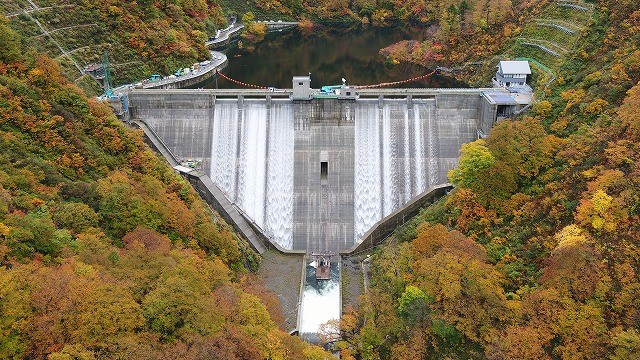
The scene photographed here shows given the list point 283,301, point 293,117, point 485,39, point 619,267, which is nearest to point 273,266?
point 283,301

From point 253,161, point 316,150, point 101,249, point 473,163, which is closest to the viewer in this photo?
point 101,249

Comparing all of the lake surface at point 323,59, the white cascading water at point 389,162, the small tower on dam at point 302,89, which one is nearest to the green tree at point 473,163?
the white cascading water at point 389,162

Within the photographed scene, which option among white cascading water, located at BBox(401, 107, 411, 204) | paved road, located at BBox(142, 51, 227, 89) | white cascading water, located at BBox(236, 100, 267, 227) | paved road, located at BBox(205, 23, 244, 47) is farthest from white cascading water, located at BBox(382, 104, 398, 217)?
paved road, located at BBox(205, 23, 244, 47)

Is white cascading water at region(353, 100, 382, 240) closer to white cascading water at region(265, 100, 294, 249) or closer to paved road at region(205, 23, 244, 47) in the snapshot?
white cascading water at region(265, 100, 294, 249)

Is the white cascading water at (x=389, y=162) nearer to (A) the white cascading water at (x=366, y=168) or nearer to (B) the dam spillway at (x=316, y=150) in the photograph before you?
(B) the dam spillway at (x=316, y=150)

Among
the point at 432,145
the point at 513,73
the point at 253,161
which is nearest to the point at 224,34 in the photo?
the point at 253,161

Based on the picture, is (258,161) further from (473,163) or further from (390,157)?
(473,163)

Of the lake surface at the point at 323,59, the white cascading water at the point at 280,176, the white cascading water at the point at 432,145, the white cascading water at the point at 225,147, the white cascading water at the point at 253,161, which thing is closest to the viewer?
the white cascading water at the point at 280,176
